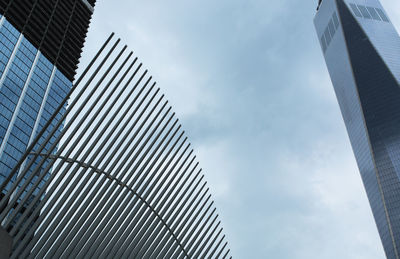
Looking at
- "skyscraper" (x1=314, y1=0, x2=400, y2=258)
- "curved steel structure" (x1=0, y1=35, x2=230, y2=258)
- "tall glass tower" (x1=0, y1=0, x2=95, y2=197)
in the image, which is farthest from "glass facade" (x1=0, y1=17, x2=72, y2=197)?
"skyscraper" (x1=314, y1=0, x2=400, y2=258)

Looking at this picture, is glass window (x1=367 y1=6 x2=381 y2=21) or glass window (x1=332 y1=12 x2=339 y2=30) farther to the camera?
glass window (x1=367 y1=6 x2=381 y2=21)

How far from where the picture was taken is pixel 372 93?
141750 millimetres

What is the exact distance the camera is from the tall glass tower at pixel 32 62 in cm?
8162

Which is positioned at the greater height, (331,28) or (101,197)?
(331,28)

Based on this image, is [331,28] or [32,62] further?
[331,28]

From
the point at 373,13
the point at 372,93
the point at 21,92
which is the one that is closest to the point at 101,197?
the point at 21,92

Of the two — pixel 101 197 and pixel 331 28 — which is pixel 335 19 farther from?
pixel 101 197

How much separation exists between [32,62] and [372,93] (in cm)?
11489

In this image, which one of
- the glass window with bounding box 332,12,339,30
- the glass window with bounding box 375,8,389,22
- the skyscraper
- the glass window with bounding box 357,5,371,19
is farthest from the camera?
the glass window with bounding box 375,8,389,22

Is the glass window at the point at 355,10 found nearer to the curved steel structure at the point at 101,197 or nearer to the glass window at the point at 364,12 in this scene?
the glass window at the point at 364,12

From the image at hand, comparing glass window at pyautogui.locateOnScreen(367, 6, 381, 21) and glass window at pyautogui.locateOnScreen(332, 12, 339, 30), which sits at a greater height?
glass window at pyautogui.locateOnScreen(367, 6, 381, 21)

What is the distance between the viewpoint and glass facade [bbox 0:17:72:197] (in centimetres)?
7931

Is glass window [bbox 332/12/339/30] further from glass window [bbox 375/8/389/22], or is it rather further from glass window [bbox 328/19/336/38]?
glass window [bbox 375/8/389/22]

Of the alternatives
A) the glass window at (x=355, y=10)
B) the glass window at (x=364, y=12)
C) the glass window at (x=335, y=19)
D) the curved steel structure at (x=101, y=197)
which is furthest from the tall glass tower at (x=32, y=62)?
the glass window at (x=364, y=12)
